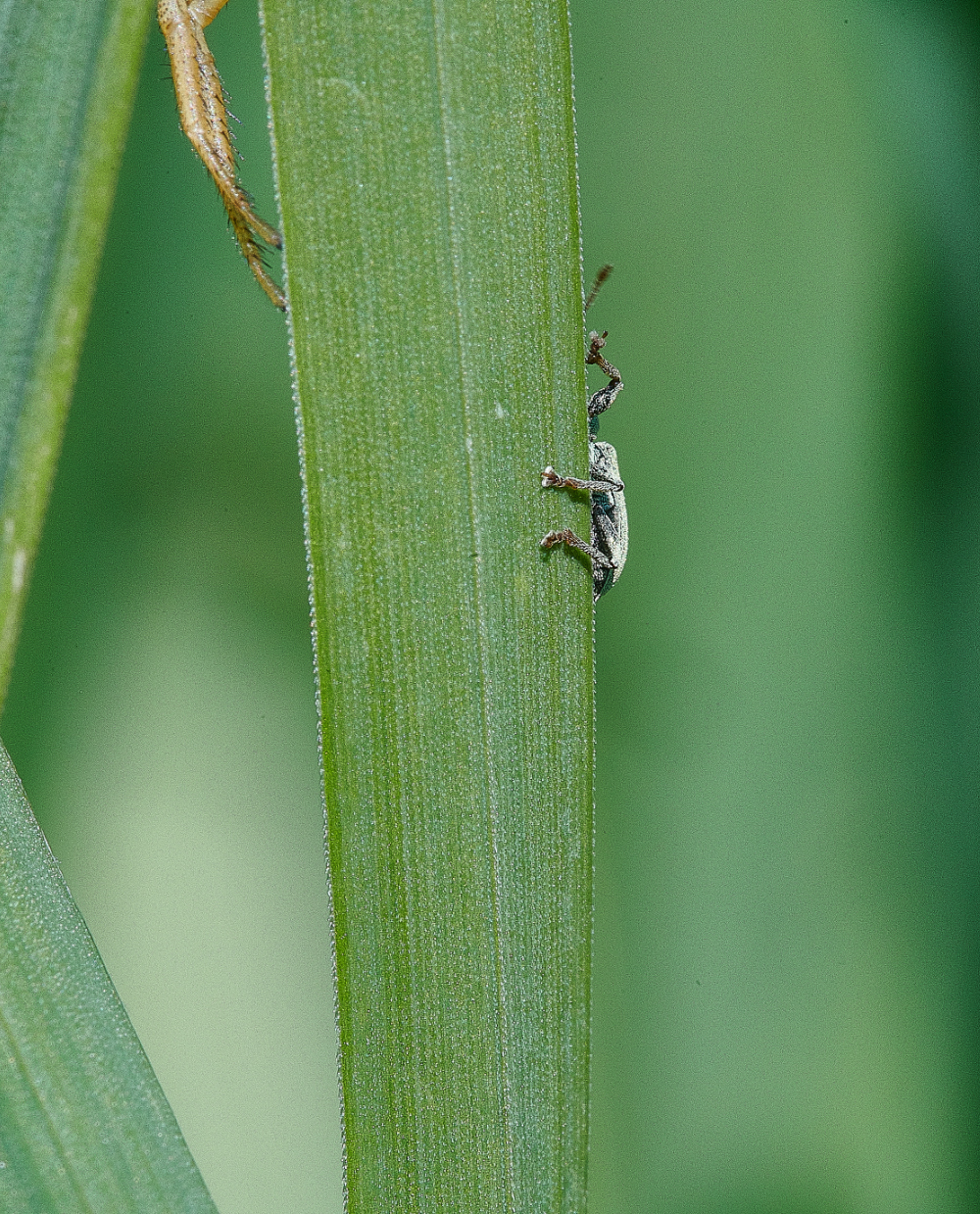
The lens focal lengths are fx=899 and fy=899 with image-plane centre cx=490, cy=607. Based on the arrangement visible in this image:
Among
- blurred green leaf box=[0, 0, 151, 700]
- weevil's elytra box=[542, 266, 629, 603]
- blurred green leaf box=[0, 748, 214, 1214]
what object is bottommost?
blurred green leaf box=[0, 748, 214, 1214]

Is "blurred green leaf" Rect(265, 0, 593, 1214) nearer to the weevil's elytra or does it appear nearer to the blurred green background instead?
the weevil's elytra

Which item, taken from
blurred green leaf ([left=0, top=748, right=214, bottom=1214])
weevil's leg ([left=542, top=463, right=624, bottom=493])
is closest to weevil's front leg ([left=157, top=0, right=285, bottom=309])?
weevil's leg ([left=542, top=463, right=624, bottom=493])

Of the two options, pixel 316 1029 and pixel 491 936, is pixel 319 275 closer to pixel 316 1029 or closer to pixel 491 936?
pixel 491 936

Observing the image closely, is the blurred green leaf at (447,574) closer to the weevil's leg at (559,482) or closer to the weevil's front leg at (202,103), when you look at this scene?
the weevil's leg at (559,482)

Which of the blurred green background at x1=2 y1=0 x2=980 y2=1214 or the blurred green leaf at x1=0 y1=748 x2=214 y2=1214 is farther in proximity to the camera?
the blurred green background at x1=2 y1=0 x2=980 y2=1214

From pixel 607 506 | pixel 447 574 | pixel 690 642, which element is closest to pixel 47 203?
pixel 447 574

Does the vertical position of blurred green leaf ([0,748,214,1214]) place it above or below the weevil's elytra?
below

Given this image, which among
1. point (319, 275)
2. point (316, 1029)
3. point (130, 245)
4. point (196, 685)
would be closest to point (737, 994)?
point (316, 1029)
